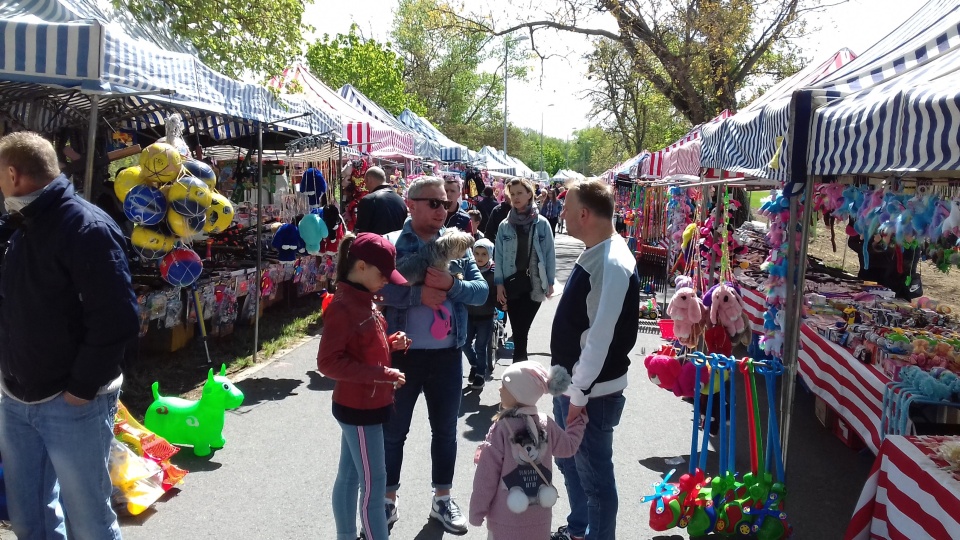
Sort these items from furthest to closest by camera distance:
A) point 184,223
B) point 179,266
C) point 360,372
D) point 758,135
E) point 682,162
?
1. point 682,162
2. point 179,266
3. point 184,223
4. point 758,135
5. point 360,372

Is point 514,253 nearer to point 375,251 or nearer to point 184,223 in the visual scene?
point 184,223

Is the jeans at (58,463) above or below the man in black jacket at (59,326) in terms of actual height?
below

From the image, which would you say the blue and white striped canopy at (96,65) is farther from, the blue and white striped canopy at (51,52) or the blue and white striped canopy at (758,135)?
the blue and white striped canopy at (758,135)

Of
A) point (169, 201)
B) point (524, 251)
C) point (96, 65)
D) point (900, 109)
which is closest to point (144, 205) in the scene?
point (169, 201)

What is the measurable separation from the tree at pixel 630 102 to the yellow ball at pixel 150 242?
15.7 metres

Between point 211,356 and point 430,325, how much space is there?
14.2 ft

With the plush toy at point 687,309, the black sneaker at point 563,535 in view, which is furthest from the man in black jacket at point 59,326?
the plush toy at point 687,309

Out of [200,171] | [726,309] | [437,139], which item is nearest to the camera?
[726,309]

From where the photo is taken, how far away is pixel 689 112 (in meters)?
17.4

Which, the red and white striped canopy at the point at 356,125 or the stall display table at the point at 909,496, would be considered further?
the red and white striped canopy at the point at 356,125

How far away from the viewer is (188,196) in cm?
509

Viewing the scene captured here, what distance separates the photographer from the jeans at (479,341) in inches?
236

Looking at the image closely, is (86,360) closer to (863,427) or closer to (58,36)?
(58,36)

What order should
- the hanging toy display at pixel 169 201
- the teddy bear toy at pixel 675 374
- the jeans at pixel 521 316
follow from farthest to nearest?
the jeans at pixel 521 316
the hanging toy display at pixel 169 201
the teddy bear toy at pixel 675 374
